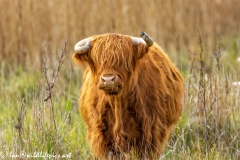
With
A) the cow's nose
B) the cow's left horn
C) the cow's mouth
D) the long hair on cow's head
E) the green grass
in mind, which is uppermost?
the cow's left horn

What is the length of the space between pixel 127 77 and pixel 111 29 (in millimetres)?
5376

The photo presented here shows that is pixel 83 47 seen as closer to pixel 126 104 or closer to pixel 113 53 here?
pixel 113 53

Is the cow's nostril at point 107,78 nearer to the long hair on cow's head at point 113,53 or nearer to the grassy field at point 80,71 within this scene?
the long hair on cow's head at point 113,53

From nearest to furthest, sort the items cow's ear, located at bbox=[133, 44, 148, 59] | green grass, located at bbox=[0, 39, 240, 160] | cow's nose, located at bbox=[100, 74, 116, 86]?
cow's nose, located at bbox=[100, 74, 116, 86]
cow's ear, located at bbox=[133, 44, 148, 59]
green grass, located at bbox=[0, 39, 240, 160]

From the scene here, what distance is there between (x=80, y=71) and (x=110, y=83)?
4.32 metres

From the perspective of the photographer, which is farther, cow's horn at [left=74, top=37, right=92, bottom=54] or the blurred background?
the blurred background

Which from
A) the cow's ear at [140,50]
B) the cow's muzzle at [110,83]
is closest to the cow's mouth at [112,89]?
the cow's muzzle at [110,83]

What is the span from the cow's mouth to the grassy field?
2.31 ft

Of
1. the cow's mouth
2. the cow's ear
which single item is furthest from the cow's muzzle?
the cow's ear

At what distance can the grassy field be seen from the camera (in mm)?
6344

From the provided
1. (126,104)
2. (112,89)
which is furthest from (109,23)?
(112,89)

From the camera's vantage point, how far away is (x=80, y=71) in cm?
977

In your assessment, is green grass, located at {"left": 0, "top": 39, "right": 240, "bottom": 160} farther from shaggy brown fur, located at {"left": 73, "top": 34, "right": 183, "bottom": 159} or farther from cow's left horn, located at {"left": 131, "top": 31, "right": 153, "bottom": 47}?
cow's left horn, located at {"left": 131, "top": 31, "right": 153, "bottom": 47}

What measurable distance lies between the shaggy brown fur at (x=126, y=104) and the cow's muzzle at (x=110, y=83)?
0.13m
